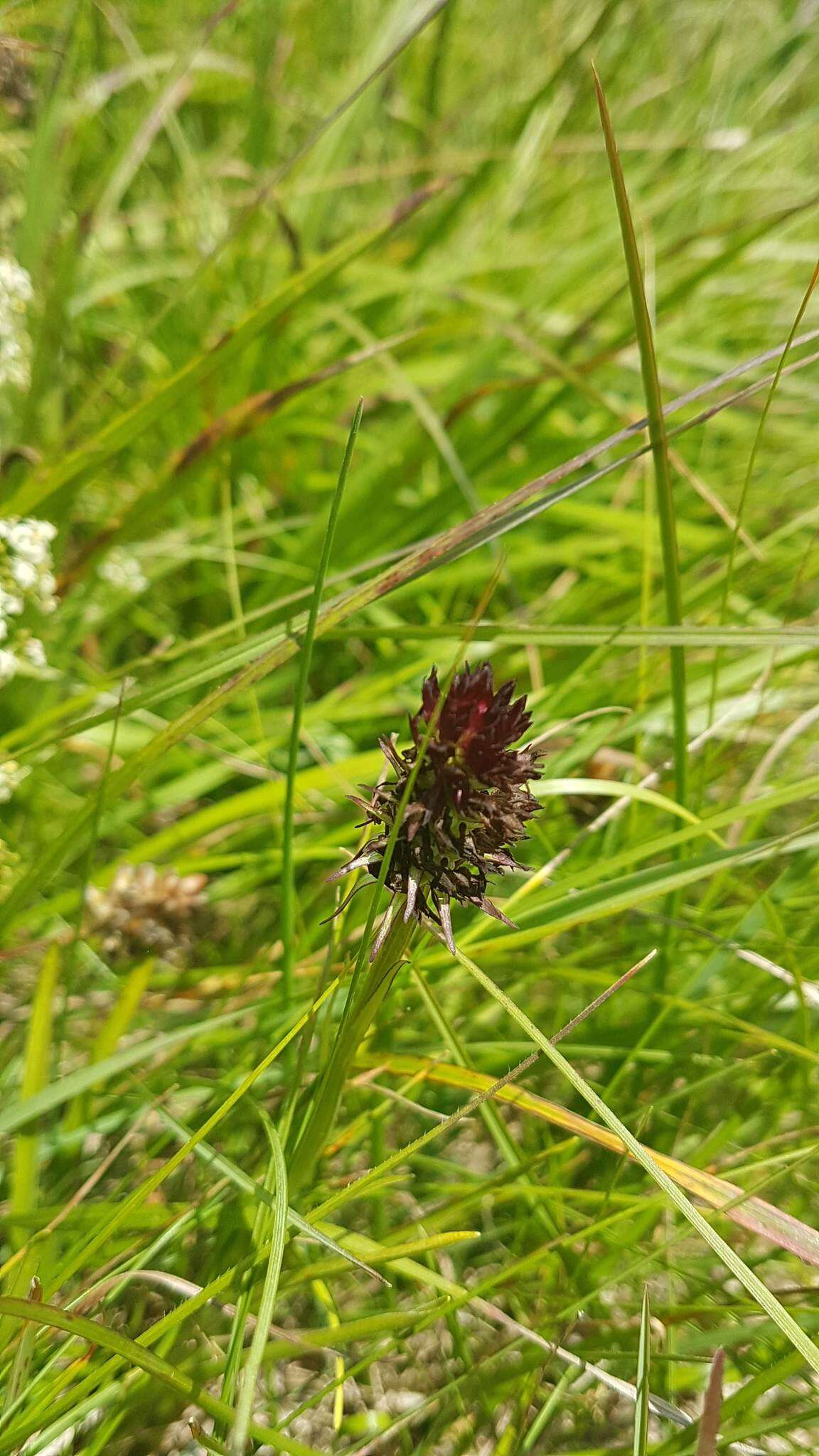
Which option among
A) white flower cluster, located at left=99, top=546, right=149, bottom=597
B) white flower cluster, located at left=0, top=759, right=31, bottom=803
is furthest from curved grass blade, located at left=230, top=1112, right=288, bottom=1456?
white flower cluster, located at left=99, top=546, right=149, bottom=597

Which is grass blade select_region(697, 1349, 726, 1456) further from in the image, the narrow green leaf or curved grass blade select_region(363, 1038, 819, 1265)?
the narrow green leaf

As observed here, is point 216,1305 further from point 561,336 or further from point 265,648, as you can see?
point 561,336

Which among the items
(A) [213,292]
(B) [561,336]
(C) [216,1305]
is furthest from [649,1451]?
(A) [213,292]

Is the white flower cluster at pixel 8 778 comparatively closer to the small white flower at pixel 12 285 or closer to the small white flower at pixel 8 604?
the small white flower at pixel 8 604

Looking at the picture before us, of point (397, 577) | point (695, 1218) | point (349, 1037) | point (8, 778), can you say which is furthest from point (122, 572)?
point (695, 1218)

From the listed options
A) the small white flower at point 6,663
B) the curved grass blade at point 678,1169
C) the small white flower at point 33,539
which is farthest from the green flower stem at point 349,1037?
the small white flower at point 33,539

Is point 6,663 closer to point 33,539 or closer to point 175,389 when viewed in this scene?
point 33,539
